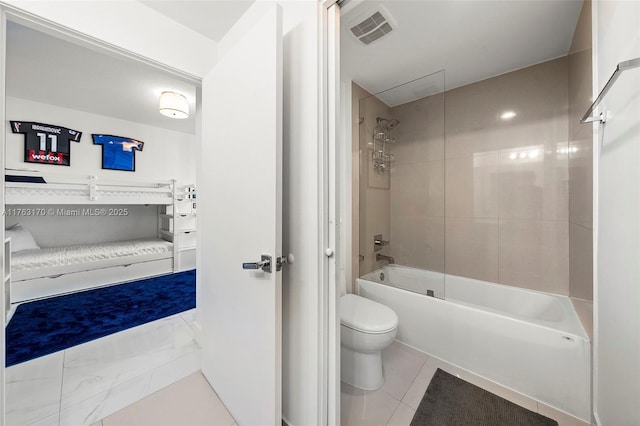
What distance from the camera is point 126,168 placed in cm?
362

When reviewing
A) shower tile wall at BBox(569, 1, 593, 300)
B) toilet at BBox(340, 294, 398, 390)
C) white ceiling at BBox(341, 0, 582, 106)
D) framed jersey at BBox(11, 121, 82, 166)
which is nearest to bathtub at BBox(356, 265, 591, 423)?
shower tile wall at BBox(569, 1, 593, 300)

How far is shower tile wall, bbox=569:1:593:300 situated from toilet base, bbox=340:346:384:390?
3.97 feet

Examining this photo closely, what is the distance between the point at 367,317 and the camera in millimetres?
1458

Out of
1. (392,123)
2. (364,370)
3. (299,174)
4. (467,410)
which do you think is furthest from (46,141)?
(467,410)

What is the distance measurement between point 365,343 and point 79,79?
12.3 ft

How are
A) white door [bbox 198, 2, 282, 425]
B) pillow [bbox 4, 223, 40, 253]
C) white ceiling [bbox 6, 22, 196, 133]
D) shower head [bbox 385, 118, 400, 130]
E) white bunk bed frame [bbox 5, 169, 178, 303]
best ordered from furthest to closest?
pillow [bbox 4, 223, 40, 253], white bunk bed frame [bbox 5, 169, 178, 303], shower head [bbox 385, 118, 400, 130], white ceiling [bbox 6, 22, 196, 133], white door [bbox 198, 2, 282, 425]

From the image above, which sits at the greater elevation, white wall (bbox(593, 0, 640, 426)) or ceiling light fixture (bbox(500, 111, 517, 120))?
ceiling light fixture (bbox(500, 111, 517, 120))

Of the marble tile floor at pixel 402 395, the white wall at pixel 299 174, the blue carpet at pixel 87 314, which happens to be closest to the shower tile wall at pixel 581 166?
the marble tile floor at pixel 402 395

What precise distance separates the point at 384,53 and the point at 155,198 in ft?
12.0

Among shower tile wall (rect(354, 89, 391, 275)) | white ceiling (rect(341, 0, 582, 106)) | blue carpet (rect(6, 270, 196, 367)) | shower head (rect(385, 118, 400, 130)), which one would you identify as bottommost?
blue carpet (rect(6, 270, 196, 367))

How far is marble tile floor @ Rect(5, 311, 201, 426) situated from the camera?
4.03ft

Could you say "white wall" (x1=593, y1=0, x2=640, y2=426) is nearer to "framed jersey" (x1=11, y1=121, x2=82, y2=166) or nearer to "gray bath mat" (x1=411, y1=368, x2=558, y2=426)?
"gray bath mat" (x1=411, y1=368, x2=558, y2=426)

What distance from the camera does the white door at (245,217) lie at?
0.95 meters

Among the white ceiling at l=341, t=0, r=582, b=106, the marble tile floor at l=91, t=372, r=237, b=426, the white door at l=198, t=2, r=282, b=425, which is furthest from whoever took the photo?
the white ceiling at l=341, t=0, r=582, b=106
